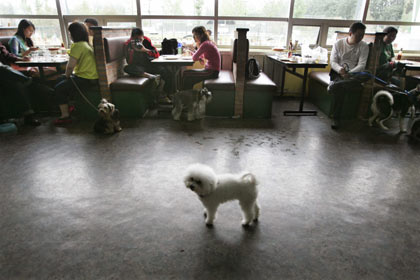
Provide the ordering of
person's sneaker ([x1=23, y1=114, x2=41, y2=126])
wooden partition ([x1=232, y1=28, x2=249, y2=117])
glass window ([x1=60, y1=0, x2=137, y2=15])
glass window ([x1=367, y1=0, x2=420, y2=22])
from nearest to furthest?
1. person's sneaker ([x1=23, y1=114, x2=41, y2=126])
2. wooden partition ([x1=232, y1=28, x2=249, y2=117])
3. glass window ([x1=367, y1=0, x2=420, y2=22])
4. glass window ([x1=60, y1=0, x2=137, y2=15])

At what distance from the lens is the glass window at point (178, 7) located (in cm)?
582

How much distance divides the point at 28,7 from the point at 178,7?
302 centimetres

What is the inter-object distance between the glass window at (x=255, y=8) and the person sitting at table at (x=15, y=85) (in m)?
3.77

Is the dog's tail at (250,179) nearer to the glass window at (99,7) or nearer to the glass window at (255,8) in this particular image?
the glass window at (255,8)

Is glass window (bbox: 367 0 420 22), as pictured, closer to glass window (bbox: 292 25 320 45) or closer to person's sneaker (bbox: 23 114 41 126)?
glass window (bbox: 292 25 320 45)

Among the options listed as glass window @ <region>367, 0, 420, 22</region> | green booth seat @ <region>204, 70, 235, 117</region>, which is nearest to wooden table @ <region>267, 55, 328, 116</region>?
green booth seat @ <region>204, 70, 235, 117</region>

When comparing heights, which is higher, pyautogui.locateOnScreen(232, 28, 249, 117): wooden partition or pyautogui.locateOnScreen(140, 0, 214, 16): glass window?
pyautogui.locateOnScreen(140, 0, 214, 16): glass window

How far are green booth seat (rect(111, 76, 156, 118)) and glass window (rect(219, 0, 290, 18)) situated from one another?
2.51 meters

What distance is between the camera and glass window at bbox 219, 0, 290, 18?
581 cm

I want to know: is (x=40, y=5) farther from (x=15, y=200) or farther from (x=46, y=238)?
(x=46, y=238)

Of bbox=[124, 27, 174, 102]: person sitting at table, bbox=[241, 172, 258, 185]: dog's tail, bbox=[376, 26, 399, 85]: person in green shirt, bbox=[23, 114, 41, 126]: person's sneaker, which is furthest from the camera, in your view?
bbox=[124, 27, 174, 102]: person sitting at table

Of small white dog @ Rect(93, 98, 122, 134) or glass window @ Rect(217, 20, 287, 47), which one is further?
glass window @ Rect(217, 20, 287, 47)

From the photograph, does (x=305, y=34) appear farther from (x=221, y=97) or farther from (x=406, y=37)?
(x=221, y=97)

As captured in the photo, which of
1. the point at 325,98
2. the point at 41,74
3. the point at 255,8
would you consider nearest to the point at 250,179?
the point at 325,98
